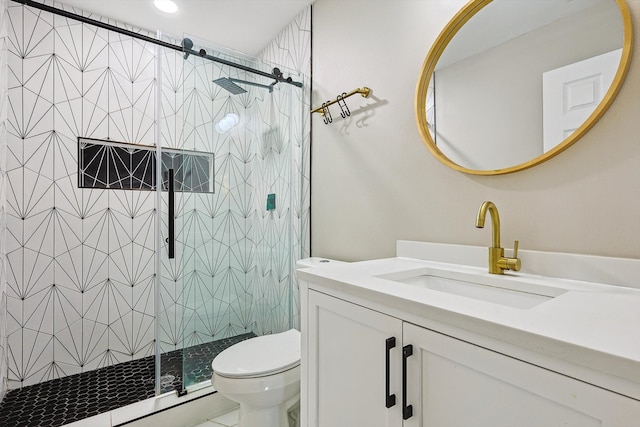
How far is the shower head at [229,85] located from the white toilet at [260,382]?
145cm

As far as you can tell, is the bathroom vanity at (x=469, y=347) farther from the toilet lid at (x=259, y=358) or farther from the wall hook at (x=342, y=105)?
the wall hook at (x=342, y=105)

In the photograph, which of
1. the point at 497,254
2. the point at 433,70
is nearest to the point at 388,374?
the point at 497,254

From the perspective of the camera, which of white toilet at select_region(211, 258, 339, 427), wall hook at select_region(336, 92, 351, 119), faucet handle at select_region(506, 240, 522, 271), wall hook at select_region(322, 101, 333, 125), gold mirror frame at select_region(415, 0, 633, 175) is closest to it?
gold mirror frame at select_region(415, 0, 633, 175)

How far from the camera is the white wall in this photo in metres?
0.89

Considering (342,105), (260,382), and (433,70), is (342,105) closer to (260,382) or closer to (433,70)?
(433,70)

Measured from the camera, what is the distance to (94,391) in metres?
1.88

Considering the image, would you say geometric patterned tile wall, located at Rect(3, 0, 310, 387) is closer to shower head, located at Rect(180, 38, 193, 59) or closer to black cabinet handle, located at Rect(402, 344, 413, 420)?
shower head, located at Rect(180, 38, 193, 59)

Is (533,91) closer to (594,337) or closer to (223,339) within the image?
(594,337)

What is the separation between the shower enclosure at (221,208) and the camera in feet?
5.71

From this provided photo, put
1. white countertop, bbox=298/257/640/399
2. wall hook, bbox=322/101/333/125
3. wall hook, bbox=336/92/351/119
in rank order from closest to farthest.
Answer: white countertop, bbox=298/257/640/399 < wall hook, bbox=336/92/351/119 < wall hook, bbox=322/101/333/125

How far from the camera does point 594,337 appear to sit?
1.63ft

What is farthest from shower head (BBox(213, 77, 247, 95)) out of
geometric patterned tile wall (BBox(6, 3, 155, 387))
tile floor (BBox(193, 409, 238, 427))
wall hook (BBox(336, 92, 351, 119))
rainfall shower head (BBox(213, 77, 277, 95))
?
tile floor (BBox(193, 409, 238, 427))

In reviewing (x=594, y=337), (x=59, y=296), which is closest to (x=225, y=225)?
(x=59, y=296)

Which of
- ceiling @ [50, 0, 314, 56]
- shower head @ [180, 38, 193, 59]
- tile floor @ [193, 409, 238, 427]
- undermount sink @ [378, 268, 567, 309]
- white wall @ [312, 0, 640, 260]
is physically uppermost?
ceiling @ [50, 0, 314, 56]
